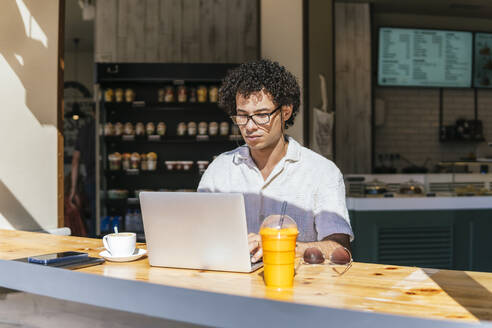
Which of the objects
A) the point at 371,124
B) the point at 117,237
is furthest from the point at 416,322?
the point at 371,124

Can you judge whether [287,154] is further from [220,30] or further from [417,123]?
[417,123]

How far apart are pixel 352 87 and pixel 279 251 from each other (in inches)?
259

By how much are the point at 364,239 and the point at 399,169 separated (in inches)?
166

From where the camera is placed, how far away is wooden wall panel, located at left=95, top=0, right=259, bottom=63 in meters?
6.18

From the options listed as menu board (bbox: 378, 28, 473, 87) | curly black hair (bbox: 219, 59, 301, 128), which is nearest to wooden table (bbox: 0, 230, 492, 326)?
curly black hair (bbox: 219, 59, 301, 128)

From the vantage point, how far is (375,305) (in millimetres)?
1087

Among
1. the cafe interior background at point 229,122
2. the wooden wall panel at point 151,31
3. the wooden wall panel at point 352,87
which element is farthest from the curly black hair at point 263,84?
the wooden wall panel at point 352,87

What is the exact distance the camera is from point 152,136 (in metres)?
5.09

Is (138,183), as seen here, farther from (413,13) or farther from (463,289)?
(413,13)

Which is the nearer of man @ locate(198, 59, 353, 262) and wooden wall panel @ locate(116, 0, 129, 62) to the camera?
man @ locate(198, 59, 353, 262)

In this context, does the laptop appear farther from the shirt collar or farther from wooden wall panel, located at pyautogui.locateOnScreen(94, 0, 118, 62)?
wooden wall panel, located at pyautogui.locateOnScreen(94, 0, 118, 62)

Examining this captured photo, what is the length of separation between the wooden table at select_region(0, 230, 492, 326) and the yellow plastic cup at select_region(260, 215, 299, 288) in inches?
1.4

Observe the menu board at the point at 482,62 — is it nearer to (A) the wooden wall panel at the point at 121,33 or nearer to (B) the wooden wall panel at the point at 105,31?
(A) the wooden wall panel at the point at 121,33

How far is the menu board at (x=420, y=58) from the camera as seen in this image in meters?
7.44
